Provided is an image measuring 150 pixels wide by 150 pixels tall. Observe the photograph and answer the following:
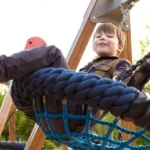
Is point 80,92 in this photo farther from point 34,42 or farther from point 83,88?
point 34,42

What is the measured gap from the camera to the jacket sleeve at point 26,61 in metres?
0.65

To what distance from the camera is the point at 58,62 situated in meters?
0.72

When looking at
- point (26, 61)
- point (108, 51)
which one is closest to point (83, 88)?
point (26, 61)

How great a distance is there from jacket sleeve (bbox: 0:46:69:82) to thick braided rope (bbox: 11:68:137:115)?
2 cm

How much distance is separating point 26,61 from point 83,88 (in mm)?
159

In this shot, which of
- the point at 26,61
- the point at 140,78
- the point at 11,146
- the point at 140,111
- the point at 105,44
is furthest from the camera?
the point at 11,146

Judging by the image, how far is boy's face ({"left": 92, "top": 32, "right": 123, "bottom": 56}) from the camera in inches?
46.3

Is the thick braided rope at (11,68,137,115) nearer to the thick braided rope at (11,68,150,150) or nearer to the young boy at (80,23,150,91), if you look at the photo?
the thick braided rope at (11,68,150,150)

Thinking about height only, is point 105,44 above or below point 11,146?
above

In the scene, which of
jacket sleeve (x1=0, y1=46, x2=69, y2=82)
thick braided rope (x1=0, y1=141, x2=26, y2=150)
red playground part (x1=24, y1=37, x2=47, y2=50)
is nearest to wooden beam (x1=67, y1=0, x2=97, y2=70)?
thick braided rope (x1=0, y1=141, x2=26, y2=150)

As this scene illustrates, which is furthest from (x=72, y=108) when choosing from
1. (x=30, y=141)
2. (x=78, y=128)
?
(x=30, y=141)

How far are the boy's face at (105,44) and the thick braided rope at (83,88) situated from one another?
0.54 meters

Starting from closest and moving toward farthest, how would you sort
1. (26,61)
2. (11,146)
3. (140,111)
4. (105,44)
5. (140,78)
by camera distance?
(140,111) → (26,61) → (140,78) → (105,44) → (11,146)

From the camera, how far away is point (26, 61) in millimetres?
670
